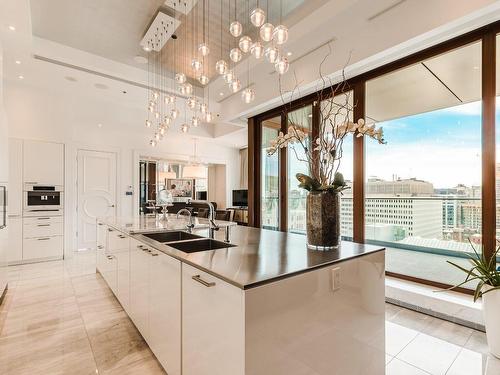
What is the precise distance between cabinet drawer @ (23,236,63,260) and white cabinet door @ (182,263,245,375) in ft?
15.7

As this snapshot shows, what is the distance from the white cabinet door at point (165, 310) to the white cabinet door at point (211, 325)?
8cm

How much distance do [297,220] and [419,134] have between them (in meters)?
2.28

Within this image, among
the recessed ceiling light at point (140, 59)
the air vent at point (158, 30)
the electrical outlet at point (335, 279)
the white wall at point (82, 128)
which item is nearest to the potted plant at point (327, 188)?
the electrical outlet at point (335, 279)

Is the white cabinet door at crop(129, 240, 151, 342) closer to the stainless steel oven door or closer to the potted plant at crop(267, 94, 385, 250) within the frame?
the potted plant at crop(267, 94, 385, 250)

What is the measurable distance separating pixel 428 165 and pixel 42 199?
6.33 m

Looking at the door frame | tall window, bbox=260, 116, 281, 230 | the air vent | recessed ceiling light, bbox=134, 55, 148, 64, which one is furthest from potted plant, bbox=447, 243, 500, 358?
the door frame

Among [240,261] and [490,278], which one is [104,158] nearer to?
[240,261]

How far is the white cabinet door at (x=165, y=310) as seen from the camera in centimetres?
150

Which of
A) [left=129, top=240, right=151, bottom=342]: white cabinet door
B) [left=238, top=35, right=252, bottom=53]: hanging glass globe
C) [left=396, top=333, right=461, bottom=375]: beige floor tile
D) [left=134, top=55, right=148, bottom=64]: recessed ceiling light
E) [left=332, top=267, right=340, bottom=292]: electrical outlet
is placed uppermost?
[left=134, top=55, right=148, bottom=64]: recessed ceiling light

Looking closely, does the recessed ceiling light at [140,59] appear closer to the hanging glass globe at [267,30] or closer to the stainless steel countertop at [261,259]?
the hanging glass globe at [267,30]

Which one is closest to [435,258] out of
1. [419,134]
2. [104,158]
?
[419,134]

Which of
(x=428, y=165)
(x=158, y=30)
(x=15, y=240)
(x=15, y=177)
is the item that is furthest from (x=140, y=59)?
(x=428, y=165)

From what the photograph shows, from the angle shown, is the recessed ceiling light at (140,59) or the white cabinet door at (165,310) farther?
the recessed ceiling light at (140,59)

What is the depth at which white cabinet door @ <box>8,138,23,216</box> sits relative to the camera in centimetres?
451
